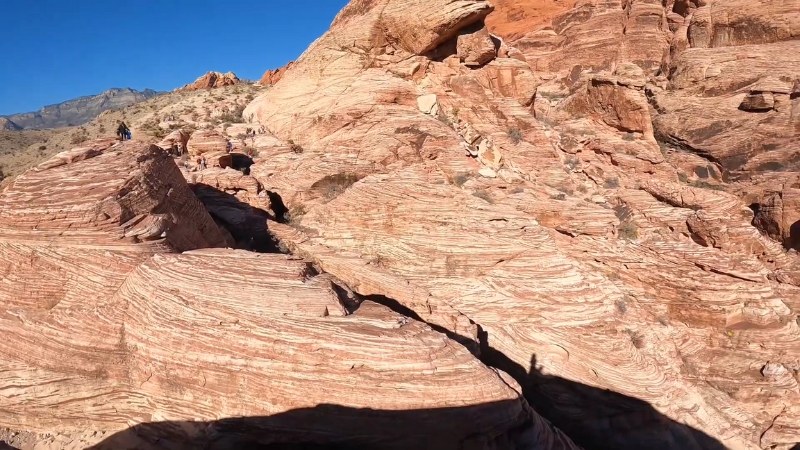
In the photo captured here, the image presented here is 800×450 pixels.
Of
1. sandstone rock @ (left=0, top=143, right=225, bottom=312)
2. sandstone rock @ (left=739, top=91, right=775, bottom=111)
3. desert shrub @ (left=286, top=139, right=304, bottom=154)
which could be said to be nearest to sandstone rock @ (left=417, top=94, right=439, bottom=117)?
desert shrub @ (left=286, top=139, right=304, bottom=154)

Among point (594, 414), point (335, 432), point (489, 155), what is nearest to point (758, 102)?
point (489, 155)

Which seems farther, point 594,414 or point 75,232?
point 594,414

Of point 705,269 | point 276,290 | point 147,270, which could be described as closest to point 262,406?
point 276,290

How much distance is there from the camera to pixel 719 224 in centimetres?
1316

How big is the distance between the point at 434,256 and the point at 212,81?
1457 inches

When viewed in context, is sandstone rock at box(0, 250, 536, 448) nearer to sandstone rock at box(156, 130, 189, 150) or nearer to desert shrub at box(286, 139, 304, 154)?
desert shrub at box(286, 139, 304, 154)

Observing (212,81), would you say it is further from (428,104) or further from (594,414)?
(594,414)

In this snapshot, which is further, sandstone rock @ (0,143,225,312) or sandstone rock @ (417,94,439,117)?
sandstone rock @ (417,94,439,117)

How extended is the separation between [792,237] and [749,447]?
323 inches

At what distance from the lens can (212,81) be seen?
39500 millimetres

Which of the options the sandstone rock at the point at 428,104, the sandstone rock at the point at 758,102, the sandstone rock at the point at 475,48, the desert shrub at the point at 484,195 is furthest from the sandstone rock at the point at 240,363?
the sandstone rock at the point at 758,102

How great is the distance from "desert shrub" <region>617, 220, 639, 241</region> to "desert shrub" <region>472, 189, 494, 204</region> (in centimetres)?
451

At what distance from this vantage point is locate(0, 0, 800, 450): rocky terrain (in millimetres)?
6613

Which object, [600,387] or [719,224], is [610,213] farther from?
[600,387]
